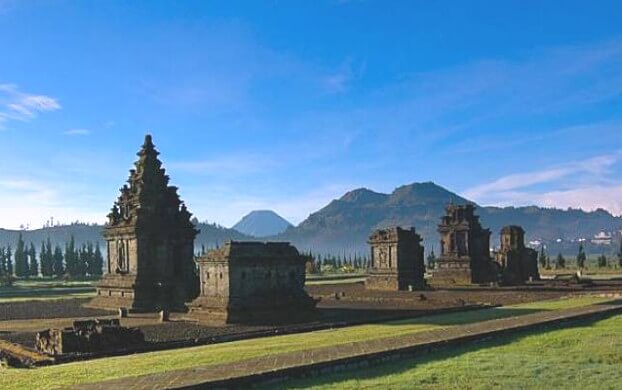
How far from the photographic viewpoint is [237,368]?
12344 mm

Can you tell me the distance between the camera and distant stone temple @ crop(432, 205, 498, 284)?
211 feet

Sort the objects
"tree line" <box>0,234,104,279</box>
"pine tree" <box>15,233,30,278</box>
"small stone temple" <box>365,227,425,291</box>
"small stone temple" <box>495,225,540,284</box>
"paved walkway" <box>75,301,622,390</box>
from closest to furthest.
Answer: "paved walkway" <box>75,301,622,390</box> → "small stone temple" <box>365,227,425,291</box> → "small stone temple" <box>495,225,540,284</box> → "tree line" <box>0,234,104,279</box> → "pine tree" <box>15,233,30,278</box>

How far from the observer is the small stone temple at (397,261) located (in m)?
56.7

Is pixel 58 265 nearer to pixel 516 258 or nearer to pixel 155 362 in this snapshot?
pixel 516 258

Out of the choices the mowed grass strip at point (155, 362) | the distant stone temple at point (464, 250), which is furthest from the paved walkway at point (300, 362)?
the distant stone temple at point (464, 250)

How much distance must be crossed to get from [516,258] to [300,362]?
57.9 metres

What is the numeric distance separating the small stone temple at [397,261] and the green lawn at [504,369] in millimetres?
40468

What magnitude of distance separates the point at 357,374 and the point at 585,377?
396 cm

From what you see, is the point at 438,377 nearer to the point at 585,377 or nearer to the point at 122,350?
the point at 585,377

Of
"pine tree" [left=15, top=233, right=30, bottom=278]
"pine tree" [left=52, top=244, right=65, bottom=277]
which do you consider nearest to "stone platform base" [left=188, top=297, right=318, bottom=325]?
"pine tree" [left=52, top=244, right=65, bottom=277]

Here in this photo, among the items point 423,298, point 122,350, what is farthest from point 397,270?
point 122,350

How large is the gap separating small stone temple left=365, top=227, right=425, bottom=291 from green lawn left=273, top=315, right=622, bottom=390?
133 feet

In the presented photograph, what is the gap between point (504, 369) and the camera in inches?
496

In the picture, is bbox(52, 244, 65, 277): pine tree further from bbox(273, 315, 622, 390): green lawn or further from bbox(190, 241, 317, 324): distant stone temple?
bbox(273, 315, 622, 390): green lawn
